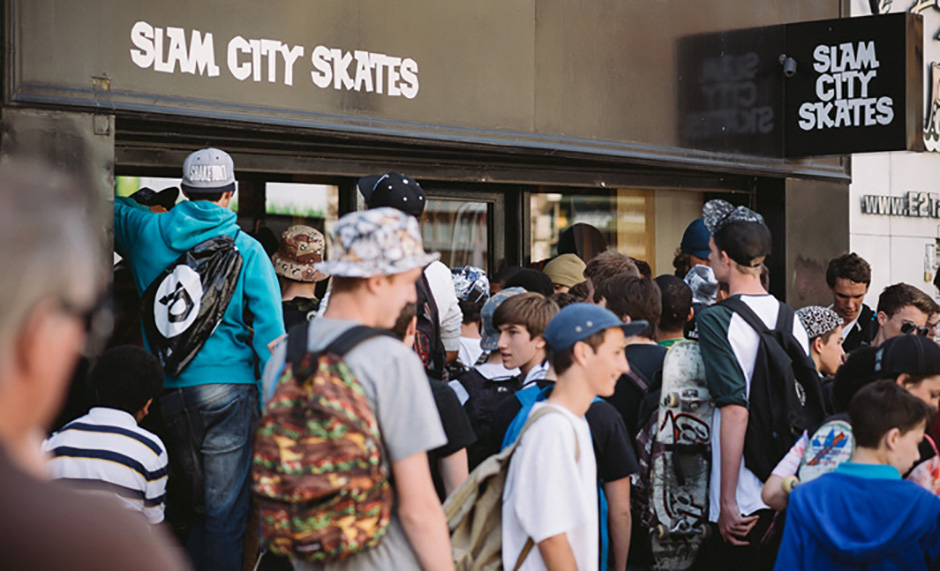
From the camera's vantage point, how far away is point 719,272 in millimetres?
5457

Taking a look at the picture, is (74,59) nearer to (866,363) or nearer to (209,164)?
(209,164)

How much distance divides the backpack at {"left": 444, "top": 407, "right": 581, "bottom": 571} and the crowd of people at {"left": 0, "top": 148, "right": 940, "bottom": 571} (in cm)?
2

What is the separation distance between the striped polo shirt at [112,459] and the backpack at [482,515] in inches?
58.7

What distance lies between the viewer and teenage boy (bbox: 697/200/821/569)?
5203 mm

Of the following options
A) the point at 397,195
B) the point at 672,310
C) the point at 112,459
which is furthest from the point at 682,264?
the point at 112,459

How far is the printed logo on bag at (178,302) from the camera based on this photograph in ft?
17.0

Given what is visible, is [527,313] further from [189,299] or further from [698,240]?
[698,240]

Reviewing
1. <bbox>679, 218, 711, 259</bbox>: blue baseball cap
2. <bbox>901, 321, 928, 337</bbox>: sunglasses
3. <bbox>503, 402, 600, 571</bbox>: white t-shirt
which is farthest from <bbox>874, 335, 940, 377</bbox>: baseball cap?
<bbox>679, 218, 711, 259</bbox>: blue baseball cap

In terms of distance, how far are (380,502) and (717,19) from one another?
22.8 feet

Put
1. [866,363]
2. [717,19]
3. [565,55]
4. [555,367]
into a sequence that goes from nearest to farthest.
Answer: [555,367] < [866,363] < [565,55] < [717,19]

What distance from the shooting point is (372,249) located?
10.3 feet

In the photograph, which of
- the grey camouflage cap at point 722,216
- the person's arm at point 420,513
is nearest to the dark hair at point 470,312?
the grey camouflage cap at point 722,216

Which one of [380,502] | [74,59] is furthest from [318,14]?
[380,502]

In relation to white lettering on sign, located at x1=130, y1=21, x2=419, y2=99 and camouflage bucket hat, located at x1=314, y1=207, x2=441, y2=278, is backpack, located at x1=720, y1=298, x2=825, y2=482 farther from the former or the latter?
white lettering on sign, located at x1=130, y1=21, x2=419, y2=99
